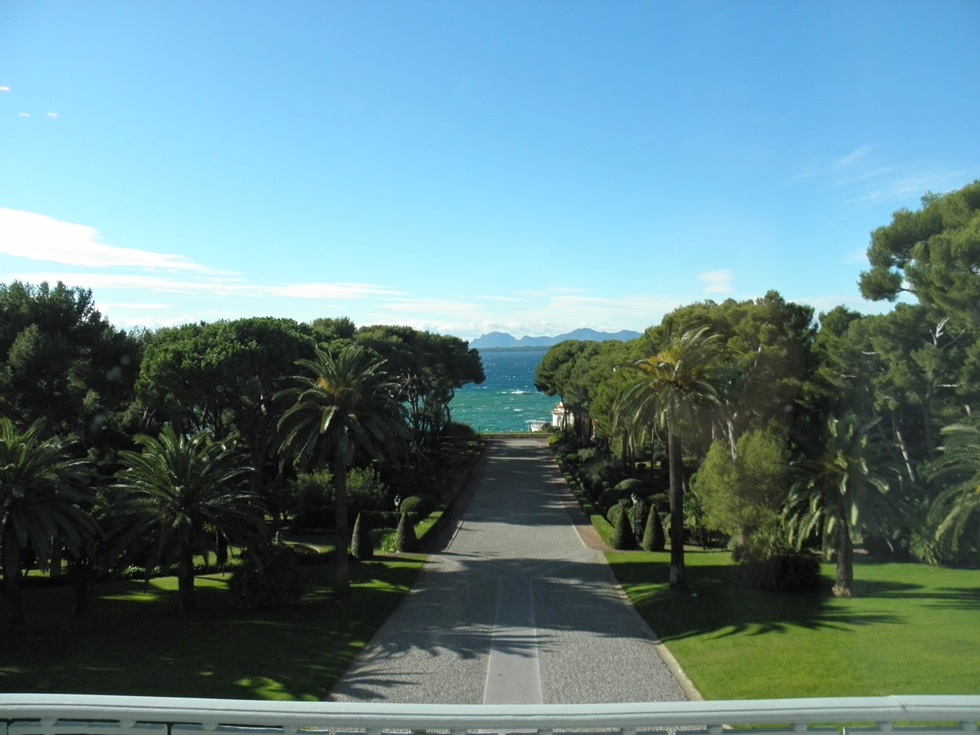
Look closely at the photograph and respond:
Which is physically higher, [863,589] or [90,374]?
[90,374]

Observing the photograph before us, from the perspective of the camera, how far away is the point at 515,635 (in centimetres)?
1873

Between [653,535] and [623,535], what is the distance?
1.21m

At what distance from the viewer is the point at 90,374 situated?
3381 centimetres

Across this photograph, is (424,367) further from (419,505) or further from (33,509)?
→ (33,509)

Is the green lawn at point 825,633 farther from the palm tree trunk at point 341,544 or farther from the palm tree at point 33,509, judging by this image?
the palm tree at point 33,509

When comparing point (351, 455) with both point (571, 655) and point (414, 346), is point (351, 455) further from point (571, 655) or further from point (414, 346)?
point (414, 346)

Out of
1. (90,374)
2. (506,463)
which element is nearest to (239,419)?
(90,374)

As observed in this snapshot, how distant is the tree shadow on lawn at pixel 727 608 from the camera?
18250 millimetres

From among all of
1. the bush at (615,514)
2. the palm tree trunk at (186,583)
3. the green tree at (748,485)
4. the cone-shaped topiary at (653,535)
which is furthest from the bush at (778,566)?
the palm tree trunk at (186,583)

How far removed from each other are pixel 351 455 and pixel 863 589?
48.7ft

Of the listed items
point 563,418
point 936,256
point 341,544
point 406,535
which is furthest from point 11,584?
point 563,418

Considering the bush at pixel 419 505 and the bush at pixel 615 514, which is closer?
the bush at pixel 615 514

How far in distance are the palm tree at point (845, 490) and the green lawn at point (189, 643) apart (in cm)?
1199

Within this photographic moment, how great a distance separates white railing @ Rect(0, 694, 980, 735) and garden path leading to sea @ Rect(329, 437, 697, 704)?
10.3m
